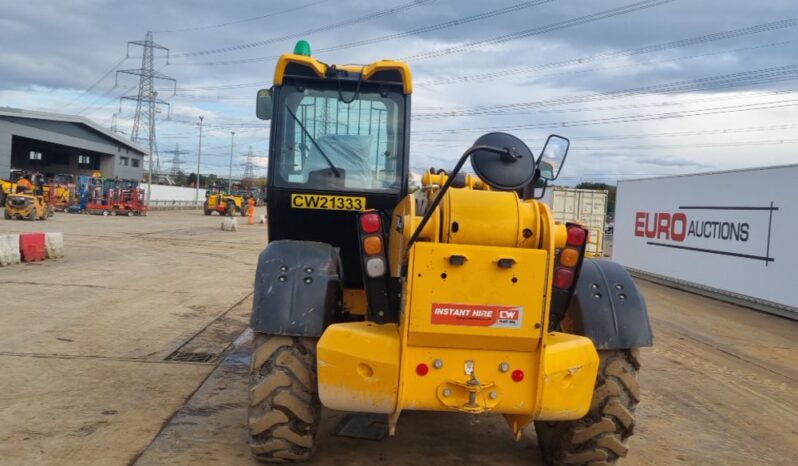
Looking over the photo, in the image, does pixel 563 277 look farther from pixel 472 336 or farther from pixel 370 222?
pixel 370 222

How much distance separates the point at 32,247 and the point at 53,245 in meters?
0.69

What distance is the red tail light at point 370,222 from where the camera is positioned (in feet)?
12.4

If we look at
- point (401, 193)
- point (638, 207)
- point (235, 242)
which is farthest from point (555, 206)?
point (401, 193)

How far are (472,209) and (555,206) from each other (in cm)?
2562

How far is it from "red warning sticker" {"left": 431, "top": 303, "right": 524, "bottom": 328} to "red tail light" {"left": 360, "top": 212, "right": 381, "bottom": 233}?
0.60 metres

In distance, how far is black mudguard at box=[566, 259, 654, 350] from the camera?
4.14 metres

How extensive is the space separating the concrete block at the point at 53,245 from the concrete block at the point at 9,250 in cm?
94

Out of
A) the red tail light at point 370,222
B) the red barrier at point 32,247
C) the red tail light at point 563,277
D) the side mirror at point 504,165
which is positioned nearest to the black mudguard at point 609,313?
the red tail light at point 563,277

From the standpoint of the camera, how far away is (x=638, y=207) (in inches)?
855

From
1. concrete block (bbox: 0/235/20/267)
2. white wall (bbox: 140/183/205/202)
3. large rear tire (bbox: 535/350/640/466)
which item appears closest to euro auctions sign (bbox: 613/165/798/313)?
large rear tire (bbox: 535/350/640/466)

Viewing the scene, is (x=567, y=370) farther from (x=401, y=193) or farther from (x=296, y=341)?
(x=401, y=193)

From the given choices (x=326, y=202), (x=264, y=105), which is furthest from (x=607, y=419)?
(x=264, y=105)

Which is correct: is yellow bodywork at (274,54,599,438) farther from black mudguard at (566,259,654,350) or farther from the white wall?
the white wall

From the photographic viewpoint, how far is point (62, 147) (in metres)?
61.8
